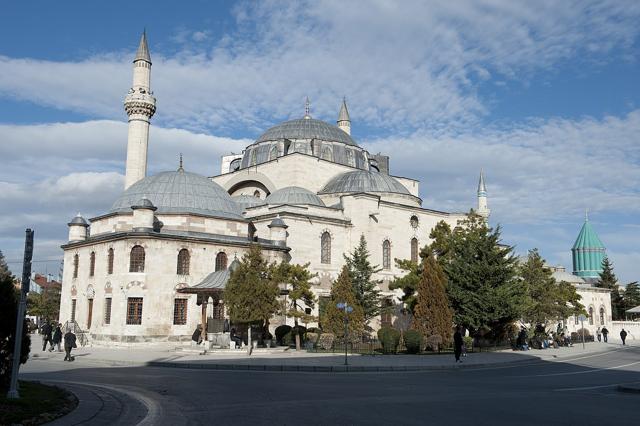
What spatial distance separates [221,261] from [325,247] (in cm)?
790

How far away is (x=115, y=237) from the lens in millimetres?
29406

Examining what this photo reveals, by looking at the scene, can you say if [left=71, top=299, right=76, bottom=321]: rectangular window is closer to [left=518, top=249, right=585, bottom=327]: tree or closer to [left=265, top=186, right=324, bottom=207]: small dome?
[left=265, top=186, right=324, bottom=207]: small dome

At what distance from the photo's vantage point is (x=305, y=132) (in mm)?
48250

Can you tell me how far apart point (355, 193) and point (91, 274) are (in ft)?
53.4

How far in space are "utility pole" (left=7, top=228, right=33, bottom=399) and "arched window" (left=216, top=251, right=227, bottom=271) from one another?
68.8 feet

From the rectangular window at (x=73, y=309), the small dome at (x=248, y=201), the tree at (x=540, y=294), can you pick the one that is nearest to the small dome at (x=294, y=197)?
the small dome at (x=248, y=201)

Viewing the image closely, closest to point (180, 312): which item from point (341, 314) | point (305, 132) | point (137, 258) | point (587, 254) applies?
point (137, 258)

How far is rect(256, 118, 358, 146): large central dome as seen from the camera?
158 ft

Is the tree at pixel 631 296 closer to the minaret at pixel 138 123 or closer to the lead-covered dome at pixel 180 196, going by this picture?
the lead-covered dome at pixel 180 196

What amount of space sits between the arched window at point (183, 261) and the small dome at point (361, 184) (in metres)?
14.6

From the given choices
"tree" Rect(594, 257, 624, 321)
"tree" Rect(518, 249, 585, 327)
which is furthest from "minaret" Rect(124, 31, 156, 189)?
"tree" Rect(594, 257, 624, 321)

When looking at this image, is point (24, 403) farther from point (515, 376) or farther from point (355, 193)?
point (355, 193)

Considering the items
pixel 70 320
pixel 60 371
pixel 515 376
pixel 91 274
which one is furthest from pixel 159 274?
pixel 515 376

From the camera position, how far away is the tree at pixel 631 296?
6888 cm
